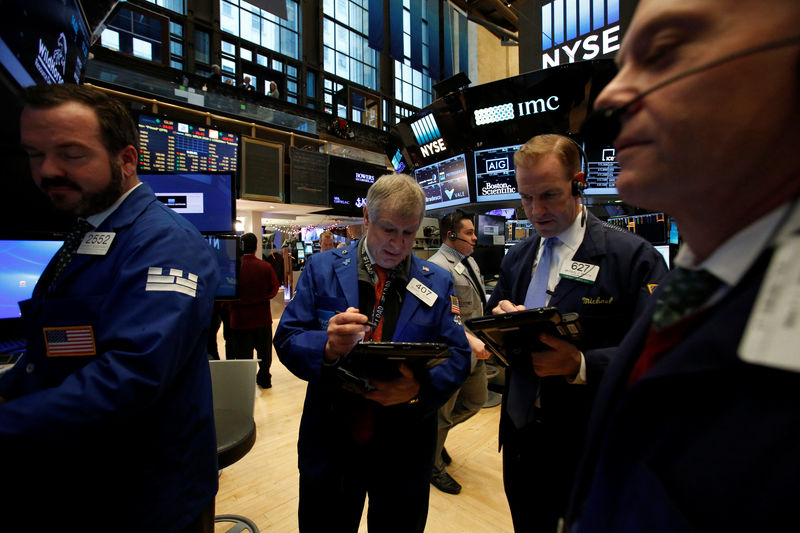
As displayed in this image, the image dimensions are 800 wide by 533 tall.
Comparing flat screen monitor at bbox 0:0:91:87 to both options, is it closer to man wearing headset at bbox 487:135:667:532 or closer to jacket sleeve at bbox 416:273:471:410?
jacket sleeve at bbox 416:273:471:410

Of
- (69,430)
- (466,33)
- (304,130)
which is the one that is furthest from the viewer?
(466,33)

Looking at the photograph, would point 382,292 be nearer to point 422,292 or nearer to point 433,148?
point 422,292

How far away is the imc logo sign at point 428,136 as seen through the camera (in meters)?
4.54

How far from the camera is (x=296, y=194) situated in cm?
662

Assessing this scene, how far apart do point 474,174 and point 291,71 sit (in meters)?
12.0

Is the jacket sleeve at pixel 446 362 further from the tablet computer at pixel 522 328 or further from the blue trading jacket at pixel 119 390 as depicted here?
the blue trading jacket at pixel 119 390

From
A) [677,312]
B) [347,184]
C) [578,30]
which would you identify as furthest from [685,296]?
[347,184]

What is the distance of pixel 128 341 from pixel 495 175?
13.2ft

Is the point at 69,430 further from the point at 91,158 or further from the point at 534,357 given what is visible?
the point at 534,357

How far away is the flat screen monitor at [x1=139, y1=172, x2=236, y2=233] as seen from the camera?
96.8 inches

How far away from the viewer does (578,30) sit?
4504mm

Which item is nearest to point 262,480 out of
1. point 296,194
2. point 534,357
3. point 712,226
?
point 534,357

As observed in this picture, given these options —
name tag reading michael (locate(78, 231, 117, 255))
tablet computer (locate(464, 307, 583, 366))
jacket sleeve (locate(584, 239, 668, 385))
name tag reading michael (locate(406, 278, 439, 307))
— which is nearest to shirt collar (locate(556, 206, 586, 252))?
jacket sleeve (locate(584, 239, 668, 385))

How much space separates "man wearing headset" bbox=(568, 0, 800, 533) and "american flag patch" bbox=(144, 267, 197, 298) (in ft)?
3.46
